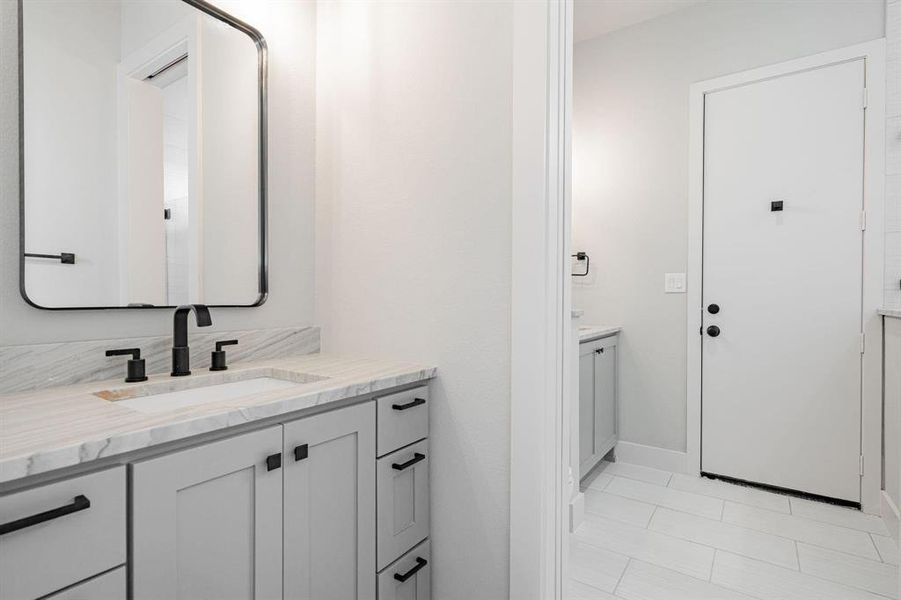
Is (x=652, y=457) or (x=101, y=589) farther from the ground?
(x=101, y=589)

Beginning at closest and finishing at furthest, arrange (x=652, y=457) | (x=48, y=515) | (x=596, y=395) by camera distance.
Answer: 1. (x=48, y=515)
2. (x=596, y=395)
3. (x=652, y=457)

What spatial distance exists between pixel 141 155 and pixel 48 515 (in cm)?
98

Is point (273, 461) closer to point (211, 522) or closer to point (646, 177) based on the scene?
point (211, 522)

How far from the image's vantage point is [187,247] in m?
1.39

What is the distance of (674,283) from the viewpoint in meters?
2.81

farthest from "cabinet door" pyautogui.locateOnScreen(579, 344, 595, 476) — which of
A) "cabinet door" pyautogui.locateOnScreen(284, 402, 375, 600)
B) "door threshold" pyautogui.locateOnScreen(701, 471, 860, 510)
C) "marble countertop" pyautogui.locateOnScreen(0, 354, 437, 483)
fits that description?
"cabinet door" pyautogui.locateOnScreen(284, 402, 375, 600)

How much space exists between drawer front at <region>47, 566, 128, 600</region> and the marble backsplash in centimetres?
59

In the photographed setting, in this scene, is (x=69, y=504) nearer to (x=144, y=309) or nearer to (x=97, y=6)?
(x=144, y=309)

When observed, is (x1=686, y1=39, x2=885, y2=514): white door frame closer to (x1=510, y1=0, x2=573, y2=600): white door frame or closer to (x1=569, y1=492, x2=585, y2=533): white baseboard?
(x1=569, y1=492, x2=585, y2=533): white baseboard

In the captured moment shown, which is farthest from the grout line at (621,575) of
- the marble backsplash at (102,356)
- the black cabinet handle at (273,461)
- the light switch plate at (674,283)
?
the light switch plate at (674,283)

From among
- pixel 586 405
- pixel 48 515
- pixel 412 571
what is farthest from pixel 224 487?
pixel 586 405

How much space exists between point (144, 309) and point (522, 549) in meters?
1.27

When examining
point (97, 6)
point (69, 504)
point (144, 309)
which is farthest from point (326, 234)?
point (69, 504)

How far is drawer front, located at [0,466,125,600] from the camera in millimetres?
650
